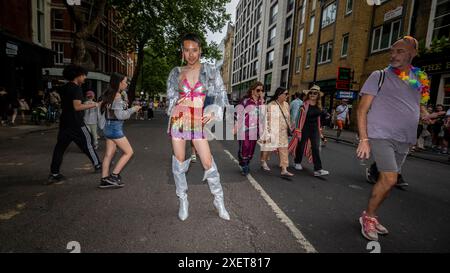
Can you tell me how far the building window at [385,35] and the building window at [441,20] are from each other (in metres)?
2.52

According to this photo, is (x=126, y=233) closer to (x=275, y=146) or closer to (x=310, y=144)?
(x=275, y=146)

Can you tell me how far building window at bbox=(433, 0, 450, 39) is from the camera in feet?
42.3

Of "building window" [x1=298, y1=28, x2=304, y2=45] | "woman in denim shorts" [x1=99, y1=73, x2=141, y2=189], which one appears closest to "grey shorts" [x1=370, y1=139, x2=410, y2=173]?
"woman in denim shorts" [x1=99, y1=73, x2=141, y2=189]

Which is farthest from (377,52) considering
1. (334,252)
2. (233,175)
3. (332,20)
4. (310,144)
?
(334,252)

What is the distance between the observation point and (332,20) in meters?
22.9

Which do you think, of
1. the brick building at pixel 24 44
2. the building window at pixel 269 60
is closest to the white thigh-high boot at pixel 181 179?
the brick building at pixel 24 44

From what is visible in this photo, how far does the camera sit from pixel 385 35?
17.2 metres

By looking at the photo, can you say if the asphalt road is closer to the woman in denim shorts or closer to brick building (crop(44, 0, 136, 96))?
the woman in denim shorts

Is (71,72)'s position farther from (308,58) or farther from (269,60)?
(269,60)

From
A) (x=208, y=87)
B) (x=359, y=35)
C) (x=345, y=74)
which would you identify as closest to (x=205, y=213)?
(x=208, y=87)

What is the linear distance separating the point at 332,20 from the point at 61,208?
2508 cm

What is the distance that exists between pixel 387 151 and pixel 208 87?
2.16m

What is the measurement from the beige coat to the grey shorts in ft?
9.51
